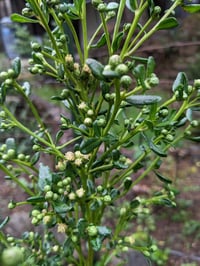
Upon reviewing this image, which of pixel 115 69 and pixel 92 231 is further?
pixel 92 231

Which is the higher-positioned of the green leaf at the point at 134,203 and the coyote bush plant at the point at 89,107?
the coyote bush plant at the point at 89,107

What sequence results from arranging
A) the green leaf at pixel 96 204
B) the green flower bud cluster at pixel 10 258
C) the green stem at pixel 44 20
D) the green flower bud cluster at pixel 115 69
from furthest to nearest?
the green leaf at pixel 96 204 < the green stem at pixel 44 20 < the green flower bud cluster at pixel 115 69 < the green flower bud cluster at pixel 10 258

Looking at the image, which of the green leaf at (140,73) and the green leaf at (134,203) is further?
the green leaf at (134,203)

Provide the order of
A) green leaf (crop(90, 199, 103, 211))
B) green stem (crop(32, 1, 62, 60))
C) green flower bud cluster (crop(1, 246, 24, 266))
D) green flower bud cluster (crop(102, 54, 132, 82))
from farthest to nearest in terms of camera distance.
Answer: green leaf (crop(90, 199, 103, 211)) < green stem (crop(32, 1, 62, 60)) < green flower bud cluster (crop(102, 54, 132, 82)) < green flower bud cluster (crop(1, 246, 24, 266))

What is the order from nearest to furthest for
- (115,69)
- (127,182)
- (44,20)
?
(115,69), (44,20), (127,182)

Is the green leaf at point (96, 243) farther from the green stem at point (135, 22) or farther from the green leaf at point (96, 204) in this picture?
the green stem at point (135, 22)

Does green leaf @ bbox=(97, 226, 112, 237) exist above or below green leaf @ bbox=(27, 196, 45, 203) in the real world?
below

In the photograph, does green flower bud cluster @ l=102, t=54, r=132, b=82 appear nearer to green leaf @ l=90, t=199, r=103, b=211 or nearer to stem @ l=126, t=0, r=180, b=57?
stem @ l=126, t=0, r=180, b=57

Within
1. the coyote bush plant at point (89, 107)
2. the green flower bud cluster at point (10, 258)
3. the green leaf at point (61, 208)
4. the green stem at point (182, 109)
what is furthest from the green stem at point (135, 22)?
the green flower bud cluster at point (10, 258)

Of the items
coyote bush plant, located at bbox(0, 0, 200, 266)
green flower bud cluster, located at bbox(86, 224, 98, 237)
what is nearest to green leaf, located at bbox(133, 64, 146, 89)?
coyote bush plant, located at bbox(0, 0, 200, 266)

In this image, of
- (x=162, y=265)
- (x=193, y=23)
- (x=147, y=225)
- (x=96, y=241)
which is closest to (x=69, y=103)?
(x=96, y=241)

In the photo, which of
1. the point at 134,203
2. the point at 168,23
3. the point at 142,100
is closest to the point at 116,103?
the point at 142,100

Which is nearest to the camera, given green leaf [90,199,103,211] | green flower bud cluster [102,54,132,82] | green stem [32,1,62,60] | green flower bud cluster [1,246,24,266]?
green flower bud cluster [1,246,24,266]

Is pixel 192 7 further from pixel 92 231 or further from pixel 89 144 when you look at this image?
pixel 92 231
